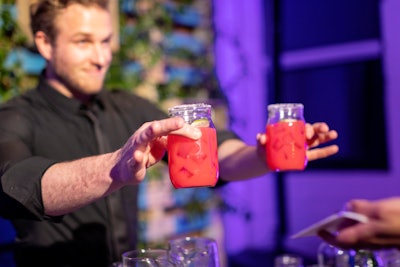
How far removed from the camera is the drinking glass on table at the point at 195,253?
1.32 meters

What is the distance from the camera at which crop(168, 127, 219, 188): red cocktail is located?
1283 mm

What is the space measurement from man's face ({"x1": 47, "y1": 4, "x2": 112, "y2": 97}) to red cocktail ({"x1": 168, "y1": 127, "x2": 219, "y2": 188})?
2.66 feet

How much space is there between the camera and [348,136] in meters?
3.74

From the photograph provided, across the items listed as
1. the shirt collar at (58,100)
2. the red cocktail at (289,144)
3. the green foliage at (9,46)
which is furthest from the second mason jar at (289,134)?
the green foliage at (9,46)

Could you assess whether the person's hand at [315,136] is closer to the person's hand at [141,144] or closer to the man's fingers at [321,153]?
the man's fingers at [321,153]

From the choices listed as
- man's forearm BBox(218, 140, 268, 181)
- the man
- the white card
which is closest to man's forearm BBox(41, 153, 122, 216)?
the man

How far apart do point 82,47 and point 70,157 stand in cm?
45

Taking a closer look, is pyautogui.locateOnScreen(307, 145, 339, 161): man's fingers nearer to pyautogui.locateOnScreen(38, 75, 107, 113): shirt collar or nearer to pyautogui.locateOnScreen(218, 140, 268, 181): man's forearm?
pyautogui.locateOnScreen(218, 140, 268, 181): man's forearm

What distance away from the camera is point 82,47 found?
198 cm

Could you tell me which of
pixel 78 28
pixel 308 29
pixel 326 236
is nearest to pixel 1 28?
pixel 78 28

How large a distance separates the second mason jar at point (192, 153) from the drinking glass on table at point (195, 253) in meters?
0.19

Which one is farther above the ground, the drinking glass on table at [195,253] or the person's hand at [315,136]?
the person's hand at [315,136]

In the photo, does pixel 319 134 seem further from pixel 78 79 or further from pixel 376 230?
pixel 78 79

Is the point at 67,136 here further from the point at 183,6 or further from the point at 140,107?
the point at 183,6
